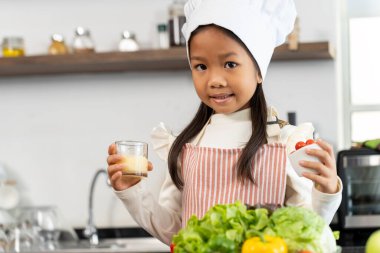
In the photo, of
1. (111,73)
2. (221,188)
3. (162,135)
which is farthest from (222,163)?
(111,73)

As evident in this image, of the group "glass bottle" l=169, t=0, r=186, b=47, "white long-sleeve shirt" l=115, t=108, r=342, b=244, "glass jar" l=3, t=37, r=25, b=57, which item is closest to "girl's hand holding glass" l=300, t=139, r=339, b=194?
"white long-sleeve shirt" l=115, t=108, r=342, b=244

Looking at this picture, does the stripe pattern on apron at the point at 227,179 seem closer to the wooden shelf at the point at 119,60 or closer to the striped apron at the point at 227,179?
the striped apron at the point at 227,179

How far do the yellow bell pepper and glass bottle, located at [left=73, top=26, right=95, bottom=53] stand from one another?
7.68 feet

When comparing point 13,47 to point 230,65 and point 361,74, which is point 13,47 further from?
point 230,65

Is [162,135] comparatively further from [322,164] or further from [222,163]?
[322,164]

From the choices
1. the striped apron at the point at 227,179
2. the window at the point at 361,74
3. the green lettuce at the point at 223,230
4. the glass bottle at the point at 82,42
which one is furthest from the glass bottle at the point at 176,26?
the green lettuce at the point at 223,230

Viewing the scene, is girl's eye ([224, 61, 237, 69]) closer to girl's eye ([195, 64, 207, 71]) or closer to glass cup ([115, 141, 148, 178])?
girl's eye ([195, 64, 207, 71])

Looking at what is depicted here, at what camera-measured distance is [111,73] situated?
350cm

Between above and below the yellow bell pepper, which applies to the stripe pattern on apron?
above

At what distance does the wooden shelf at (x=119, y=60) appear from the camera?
10.2 ft

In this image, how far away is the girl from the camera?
1.46m

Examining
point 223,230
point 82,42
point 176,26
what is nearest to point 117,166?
point 223,230

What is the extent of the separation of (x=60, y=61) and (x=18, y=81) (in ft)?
1.41

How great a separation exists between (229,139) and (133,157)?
0.85 feet
